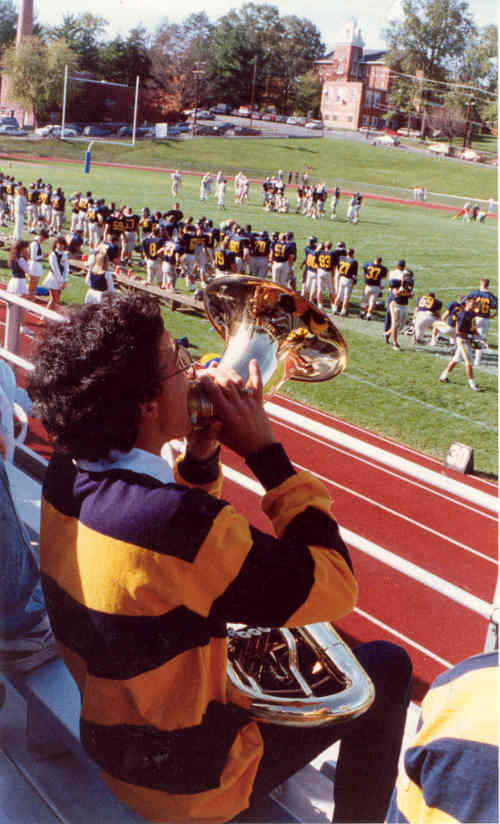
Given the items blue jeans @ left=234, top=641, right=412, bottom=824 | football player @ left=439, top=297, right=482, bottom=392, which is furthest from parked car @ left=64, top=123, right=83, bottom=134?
blue jeans @ left=234, top=641, right=412, bottom=824

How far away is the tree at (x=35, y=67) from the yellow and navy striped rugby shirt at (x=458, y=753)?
3872 centimetres

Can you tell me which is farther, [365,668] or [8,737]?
[8,737]

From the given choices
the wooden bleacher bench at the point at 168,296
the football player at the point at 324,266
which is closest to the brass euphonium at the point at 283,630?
the wooden bleacher bench at the point at 168,296

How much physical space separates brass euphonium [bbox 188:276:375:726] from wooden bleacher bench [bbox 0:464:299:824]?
0.78 ft

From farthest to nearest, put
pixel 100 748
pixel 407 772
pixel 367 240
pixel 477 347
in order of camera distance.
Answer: pixel 367 240
pixel 477 347
pixel 100 748
pixel 407 772

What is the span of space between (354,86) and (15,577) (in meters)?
64.1

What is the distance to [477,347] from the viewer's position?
42.5 ft

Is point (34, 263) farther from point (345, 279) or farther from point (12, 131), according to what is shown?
point (12, 131)

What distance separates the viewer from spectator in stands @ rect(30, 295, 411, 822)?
1.29 metres

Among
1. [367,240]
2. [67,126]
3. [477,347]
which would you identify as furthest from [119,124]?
[477,347]

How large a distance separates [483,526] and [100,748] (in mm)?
6578

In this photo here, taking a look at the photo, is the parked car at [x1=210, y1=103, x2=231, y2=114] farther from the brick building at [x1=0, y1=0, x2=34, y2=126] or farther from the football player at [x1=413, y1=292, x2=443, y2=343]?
the football player at [x1=413, y1=292, x2=443, y2=343]

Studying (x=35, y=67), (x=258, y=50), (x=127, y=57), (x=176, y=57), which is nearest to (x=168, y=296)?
(x=35, y=67)

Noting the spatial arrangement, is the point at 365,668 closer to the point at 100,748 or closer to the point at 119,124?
the point at 100,748
